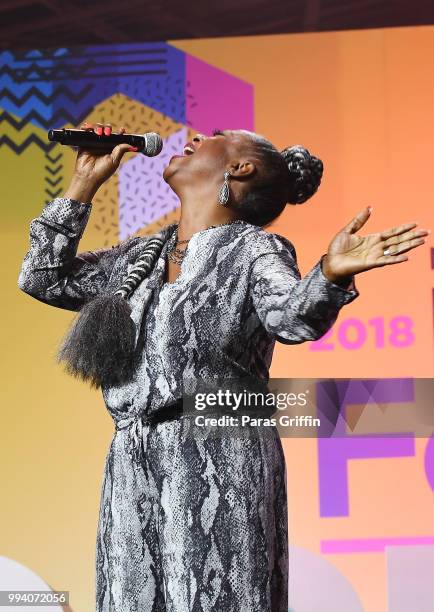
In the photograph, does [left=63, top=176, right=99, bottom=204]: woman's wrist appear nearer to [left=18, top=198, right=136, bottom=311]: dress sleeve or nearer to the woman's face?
[left=18, top=198, right=136, bottom=311]: dress sleeve

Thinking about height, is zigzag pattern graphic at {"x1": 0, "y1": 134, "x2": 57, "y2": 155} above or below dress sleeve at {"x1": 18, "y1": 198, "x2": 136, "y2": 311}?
above

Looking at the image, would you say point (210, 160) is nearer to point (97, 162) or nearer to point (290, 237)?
point (97, 162)

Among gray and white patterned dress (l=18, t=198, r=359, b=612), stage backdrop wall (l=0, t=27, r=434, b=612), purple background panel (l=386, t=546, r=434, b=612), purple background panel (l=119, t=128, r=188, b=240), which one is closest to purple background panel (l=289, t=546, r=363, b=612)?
stage backdrop wall (l=0, t=27, r=434, b=612)

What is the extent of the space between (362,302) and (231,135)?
1.30m

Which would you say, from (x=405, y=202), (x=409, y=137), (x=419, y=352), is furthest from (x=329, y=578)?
(x=409, y=137)

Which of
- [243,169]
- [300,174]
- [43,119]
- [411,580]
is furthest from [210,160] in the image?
[411,580]

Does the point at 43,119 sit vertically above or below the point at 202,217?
above

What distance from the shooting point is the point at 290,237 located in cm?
284

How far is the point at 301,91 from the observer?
2891 millimetres

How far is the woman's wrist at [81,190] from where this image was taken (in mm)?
1570

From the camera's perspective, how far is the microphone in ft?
5.28

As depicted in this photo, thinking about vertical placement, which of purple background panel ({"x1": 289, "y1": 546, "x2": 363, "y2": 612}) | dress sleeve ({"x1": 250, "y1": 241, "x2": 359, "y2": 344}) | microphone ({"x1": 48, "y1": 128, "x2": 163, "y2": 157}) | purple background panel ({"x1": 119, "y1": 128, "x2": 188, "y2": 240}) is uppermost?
purple background panel ({"x1": 119, "y1": 128, "x2": 188, "y2": 240})

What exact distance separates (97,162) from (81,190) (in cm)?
8

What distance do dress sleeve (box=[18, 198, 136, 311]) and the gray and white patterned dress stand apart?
18 cm
